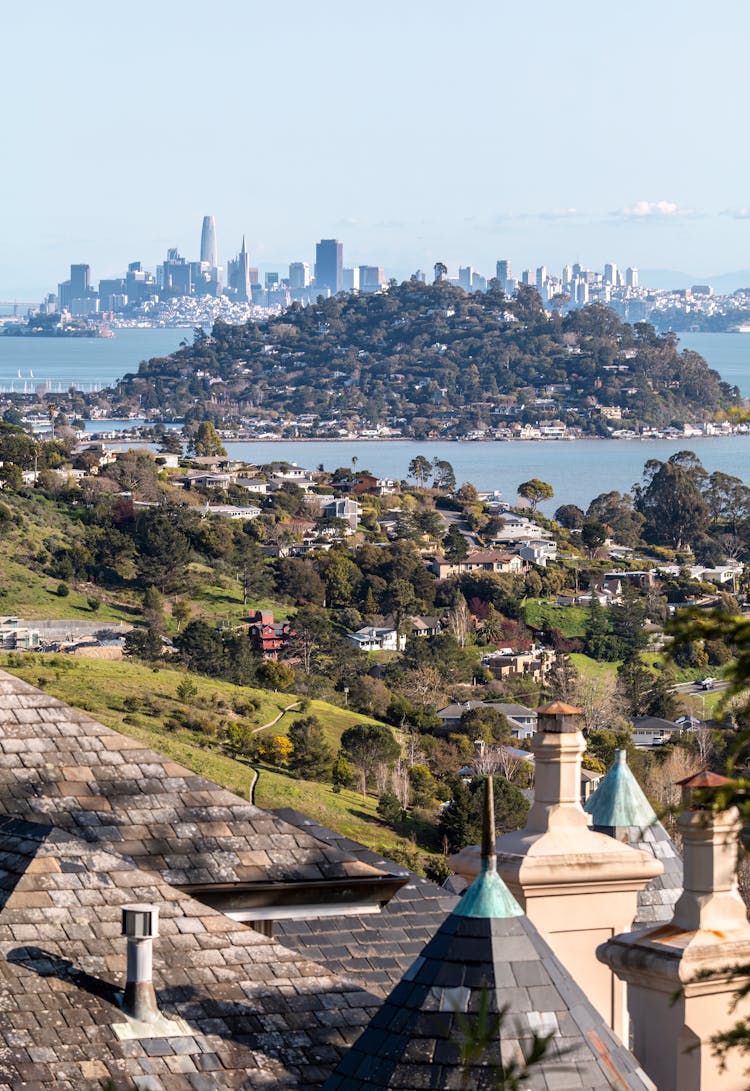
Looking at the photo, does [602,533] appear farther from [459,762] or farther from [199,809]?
[199,809]

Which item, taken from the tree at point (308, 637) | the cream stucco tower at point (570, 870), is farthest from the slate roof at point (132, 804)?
the tree at point (308, 637)

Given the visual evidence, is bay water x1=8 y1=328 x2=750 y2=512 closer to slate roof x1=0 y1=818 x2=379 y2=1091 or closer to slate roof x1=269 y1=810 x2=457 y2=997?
slate roof x1=269 y1=810 x2=457 y2=997

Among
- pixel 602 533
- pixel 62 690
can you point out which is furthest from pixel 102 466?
pixel 62 690

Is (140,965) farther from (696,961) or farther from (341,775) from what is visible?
(341,775)

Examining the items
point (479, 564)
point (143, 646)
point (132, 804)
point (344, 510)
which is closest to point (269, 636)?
point (143, 646)

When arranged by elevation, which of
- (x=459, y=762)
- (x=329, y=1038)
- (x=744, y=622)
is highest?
(x=744, y=622)

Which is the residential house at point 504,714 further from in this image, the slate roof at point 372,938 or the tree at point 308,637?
the slate roof at point 372,938
